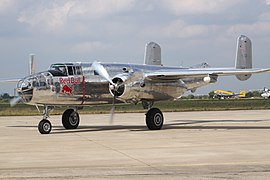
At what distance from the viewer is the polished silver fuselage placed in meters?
21.2

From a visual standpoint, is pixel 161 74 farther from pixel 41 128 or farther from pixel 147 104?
pixel 41 128

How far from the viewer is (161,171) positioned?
11188 mm

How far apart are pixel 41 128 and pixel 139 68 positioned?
5.25 meters

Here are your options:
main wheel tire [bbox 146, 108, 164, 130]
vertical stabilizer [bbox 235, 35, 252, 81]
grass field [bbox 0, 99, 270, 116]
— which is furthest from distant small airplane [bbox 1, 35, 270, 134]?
grass field [bbox 0, 99, 270, 116]

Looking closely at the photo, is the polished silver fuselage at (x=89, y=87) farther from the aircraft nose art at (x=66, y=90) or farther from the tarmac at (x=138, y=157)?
the tarmac at (x=138, y=157)

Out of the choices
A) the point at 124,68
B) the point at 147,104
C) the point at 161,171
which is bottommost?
the point at 161,171

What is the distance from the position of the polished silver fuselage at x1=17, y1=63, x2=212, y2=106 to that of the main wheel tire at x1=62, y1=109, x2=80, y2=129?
2259 millimetres

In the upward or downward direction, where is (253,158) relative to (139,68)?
downward

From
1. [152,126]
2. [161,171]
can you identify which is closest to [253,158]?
[161,171]

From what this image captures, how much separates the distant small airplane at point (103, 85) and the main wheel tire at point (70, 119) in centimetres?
50

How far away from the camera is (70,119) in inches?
985

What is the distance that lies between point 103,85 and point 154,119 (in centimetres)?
291

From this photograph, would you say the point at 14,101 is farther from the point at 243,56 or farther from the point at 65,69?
the point at 243,56

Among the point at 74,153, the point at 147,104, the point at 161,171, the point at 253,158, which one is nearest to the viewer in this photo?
the point at 161,171
